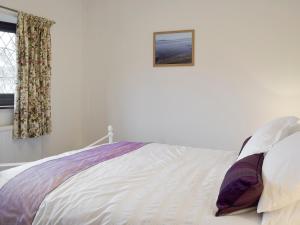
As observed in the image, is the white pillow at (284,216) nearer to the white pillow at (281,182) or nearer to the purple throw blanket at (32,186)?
the white pillow at (281,182)

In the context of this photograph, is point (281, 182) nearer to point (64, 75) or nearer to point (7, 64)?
point (7, 64)

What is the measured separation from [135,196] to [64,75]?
254 cm

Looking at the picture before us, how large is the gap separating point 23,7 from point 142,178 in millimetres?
2307

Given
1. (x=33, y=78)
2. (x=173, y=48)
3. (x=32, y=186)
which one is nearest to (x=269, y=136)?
(x=32, y=186)

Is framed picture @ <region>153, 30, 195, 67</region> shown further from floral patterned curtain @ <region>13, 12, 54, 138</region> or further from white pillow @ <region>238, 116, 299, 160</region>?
white pillow @ <region>238, 116, 299, 160</region>

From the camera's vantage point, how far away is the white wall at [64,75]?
128 inches

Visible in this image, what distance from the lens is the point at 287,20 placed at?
2.86 metres

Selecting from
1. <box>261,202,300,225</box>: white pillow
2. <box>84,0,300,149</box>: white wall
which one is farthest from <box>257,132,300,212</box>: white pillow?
<box>84,0,300,149</box>: white wall

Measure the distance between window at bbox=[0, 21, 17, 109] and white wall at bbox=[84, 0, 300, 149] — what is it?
1.04 metres

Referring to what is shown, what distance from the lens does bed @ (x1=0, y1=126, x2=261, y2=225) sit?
1.16m

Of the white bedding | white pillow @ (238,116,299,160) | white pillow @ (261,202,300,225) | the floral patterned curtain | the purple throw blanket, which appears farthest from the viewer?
the floral patterned curtain

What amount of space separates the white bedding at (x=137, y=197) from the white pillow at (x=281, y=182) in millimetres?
97

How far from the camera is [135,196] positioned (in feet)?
4.33

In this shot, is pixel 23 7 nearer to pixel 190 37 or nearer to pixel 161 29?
pixel 161 29
